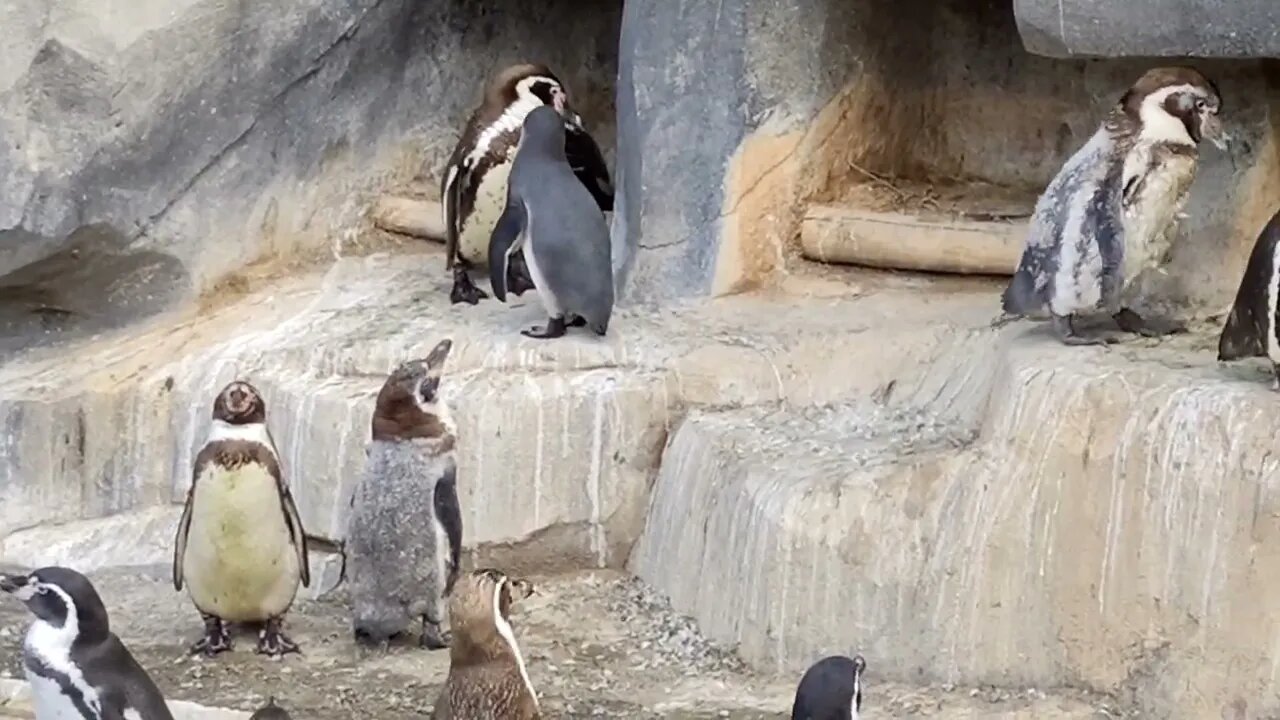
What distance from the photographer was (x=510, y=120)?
6852 millimetres

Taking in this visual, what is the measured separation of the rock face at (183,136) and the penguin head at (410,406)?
5.36ft

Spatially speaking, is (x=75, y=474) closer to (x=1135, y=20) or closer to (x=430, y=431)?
(x=430, y=431)

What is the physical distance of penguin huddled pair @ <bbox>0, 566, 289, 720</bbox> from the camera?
4566 millimetres

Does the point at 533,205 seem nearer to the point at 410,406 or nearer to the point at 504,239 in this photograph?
the point at 504,239

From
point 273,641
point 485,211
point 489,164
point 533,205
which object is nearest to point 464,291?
point 485,211

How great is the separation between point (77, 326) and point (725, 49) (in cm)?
216

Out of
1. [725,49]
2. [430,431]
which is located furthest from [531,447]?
[725,49]

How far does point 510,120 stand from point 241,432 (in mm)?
1736

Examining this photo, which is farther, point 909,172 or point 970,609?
point 909,172

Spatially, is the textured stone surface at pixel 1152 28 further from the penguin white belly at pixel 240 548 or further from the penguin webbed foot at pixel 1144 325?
the penguin white belly at pixel 240 548

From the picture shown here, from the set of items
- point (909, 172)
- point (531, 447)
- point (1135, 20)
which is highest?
point (1135, 20)

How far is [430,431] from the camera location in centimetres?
548

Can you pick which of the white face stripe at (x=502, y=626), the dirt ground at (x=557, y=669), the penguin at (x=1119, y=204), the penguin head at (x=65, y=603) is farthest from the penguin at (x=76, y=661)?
the penguin at (x=1119, y=204)

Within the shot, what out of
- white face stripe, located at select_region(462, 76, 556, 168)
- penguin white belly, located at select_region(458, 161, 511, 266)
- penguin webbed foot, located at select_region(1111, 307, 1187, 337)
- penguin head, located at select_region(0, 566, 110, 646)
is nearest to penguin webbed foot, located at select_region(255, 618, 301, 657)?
penguin head, located at select_region(0, 566, 110, 646)
